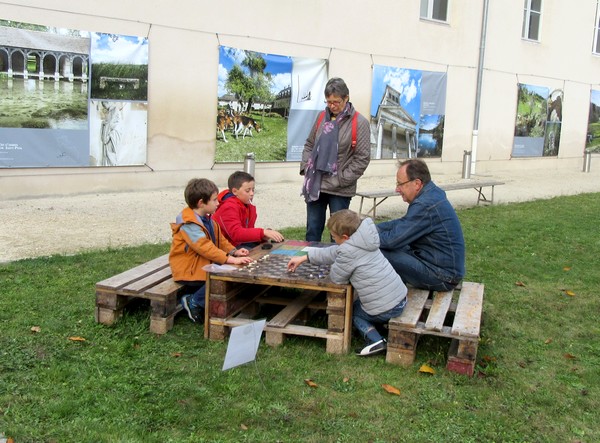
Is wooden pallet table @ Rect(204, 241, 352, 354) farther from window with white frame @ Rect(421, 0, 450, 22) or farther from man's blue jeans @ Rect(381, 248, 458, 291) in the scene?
window with white frame @ Rect(421, 0, 450, 22)

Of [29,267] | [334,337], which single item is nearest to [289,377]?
[334,337]

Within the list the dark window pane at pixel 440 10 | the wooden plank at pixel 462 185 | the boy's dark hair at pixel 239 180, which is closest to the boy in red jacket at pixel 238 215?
the boy's dark hair at pixel 239 180

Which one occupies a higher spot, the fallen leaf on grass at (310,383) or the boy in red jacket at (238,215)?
the boy in red jacket at (238,215)

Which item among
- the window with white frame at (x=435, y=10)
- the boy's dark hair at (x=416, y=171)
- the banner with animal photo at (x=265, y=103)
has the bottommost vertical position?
the boy's dark hair at (x=416, y=171)

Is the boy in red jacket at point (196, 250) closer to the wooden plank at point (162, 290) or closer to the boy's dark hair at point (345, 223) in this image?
the wooden plank at point (162, 290)

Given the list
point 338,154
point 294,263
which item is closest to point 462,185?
point 338,154

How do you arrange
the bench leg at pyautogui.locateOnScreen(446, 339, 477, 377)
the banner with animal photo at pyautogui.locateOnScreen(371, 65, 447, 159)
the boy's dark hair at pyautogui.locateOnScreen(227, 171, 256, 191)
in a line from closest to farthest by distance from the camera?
the bench leg at pyautogui.locateOnScreen(446, 339, 477, 377)
the boy's dark hair at pyautogui.locateOnScreen(227, 171, 256, 191)
the banner with animal photo at pyautogui.locateOnScreen(371, 65, 447, 159)

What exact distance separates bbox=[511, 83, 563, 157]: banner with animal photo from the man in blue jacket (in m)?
14.7

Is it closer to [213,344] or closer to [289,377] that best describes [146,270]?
[213,344]

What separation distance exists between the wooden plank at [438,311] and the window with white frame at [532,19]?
50.8 feet

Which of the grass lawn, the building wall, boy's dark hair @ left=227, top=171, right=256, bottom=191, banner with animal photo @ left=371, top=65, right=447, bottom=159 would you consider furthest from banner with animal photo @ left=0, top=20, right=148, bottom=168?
banner with animal photo @ left=371, top=65, right=447, bottom=159

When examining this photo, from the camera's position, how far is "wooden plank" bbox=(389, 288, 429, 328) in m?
4.12

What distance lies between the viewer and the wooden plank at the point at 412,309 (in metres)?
4.12

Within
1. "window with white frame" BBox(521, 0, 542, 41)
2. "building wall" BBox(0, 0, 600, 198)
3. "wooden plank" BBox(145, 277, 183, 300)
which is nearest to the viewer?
"wooden plank" BBox(145, 277, 183, 300)
